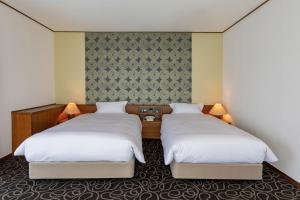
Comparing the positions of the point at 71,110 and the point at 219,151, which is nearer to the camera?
the point at 219,151

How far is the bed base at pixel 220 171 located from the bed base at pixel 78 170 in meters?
0.65

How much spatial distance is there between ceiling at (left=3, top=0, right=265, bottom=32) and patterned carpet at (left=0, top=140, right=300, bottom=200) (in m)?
2.41

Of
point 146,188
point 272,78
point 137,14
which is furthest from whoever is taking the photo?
point 137,14

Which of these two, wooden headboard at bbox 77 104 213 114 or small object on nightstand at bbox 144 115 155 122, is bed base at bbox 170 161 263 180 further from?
wooden headboard at bbox 77 104 213 114

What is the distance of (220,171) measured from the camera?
105 inches

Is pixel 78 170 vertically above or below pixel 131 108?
below

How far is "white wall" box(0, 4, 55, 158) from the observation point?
11.4 ft

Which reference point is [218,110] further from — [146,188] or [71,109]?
[71,109]

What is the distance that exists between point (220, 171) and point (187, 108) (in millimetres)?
2247

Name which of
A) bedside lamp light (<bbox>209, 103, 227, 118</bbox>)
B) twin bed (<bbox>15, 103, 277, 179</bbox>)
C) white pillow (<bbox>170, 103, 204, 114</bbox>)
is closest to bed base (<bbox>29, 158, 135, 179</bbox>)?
twin bed (<bbox>15, 103, 277, 179</bbox>)

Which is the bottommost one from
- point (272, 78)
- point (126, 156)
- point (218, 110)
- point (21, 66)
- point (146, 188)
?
point (146, 188)

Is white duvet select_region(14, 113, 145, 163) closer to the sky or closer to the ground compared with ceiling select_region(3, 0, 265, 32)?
closer to the ground

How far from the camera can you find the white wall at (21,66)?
3.49 m

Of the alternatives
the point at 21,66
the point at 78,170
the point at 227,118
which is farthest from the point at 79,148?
the point at 227,118
